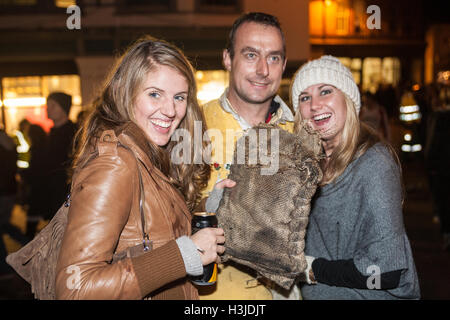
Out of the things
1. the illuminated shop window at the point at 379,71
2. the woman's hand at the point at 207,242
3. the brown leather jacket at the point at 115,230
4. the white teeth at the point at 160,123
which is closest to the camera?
the brown leather jacket at the point at 115,230

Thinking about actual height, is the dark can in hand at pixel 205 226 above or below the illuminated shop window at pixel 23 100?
below

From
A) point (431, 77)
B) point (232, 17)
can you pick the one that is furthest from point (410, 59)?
point (232, 17)

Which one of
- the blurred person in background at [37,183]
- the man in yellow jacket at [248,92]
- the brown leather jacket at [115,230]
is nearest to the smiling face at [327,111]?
the man in yellow jacket at [248,92]

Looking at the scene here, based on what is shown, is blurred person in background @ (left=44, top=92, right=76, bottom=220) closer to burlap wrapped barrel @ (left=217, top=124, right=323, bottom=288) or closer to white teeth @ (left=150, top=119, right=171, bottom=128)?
white teeth @ (left=150, top=119, right=171, bottom=128)

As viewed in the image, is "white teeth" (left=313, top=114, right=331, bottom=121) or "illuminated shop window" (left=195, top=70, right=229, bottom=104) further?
"illuminated shop window" (left=195, top=70, right=229, bottom=104)

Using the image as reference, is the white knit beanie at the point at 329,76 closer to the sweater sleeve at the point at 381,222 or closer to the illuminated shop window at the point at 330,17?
the sweater sleeve at the point at 381,222

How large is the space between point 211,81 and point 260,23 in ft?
33.8

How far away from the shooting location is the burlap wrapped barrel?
6.07ft

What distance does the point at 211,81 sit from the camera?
13.0 metres

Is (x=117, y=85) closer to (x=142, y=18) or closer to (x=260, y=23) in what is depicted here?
(x=260, y=23)

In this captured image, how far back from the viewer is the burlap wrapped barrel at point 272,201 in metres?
1.85

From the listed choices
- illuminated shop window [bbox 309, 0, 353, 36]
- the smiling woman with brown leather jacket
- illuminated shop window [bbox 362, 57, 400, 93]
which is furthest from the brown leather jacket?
illuminated shop window [bbox 362, 57, 400, 93]

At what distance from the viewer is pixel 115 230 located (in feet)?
5.04

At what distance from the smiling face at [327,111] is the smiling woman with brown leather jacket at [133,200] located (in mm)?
873
